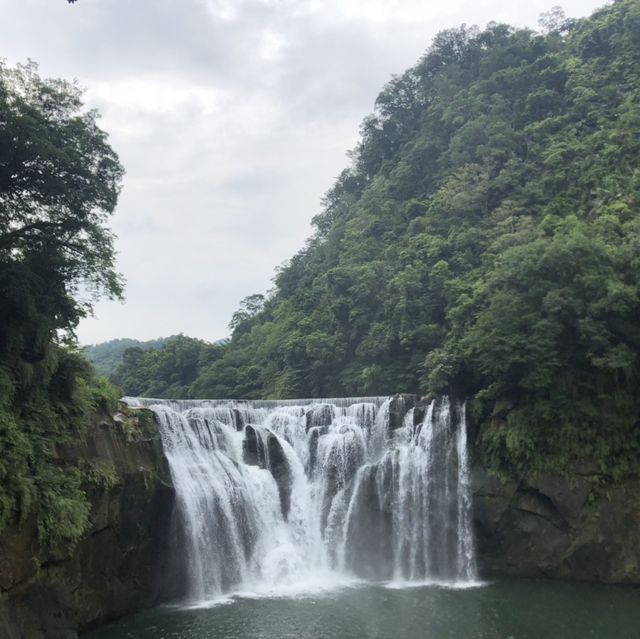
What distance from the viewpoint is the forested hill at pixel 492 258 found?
820 inches

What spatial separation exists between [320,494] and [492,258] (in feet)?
50.5

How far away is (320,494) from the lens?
22766mm

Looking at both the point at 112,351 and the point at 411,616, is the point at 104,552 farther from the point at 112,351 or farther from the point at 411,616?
the point at 112,351

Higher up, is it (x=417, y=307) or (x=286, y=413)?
(x=417, y=307)

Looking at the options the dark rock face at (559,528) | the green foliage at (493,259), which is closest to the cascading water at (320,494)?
the dark rock face at (559,528)

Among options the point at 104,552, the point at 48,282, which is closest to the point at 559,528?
the point at 104,552

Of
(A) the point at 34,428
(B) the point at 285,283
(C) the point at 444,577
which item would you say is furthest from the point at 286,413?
(B) the point at 285,283

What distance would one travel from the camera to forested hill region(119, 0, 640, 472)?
20.8 meters

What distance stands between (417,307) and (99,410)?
716 inches

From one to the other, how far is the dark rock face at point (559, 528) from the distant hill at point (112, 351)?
184 feet

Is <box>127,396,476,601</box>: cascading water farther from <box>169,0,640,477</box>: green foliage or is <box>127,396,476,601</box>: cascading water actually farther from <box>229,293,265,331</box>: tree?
<box>229,293,265,331</box>: tree

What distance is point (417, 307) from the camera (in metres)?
31.4

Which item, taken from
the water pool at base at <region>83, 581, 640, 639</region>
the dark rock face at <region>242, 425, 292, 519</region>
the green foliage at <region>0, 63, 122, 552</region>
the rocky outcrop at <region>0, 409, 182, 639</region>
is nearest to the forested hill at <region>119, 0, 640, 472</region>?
the water pool at base at <region>83, 581, 640, 639</region>

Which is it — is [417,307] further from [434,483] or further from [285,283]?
[285,283]
